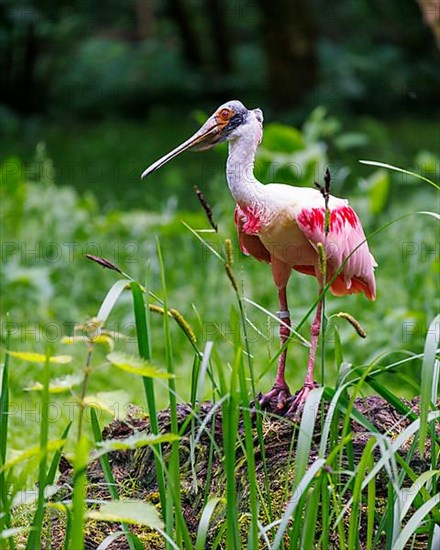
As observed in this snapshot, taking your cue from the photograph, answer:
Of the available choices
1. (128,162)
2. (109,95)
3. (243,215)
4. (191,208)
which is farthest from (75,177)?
(243,215)

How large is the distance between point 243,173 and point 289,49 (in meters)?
9.77

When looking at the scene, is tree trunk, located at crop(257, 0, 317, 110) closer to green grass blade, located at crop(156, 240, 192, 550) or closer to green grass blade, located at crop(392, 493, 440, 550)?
green grass blade, located at crop(156, 240, 192, 550)

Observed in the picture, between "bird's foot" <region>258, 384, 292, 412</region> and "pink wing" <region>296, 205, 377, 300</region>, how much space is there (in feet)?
0.99

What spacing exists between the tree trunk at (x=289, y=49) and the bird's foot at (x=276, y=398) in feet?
31.0

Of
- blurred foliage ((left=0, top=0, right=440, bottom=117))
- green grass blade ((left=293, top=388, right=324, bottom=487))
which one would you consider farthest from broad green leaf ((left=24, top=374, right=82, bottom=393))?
blurred foliage ((left=0, top=0, right=440, bottom=117))

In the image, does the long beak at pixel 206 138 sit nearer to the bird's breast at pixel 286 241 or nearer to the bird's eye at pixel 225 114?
the bird's eye at pixel 225 114

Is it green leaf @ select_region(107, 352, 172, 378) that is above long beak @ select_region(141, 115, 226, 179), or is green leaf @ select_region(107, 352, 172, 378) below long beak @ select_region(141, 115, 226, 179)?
below

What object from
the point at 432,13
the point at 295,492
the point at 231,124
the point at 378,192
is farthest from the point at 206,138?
the point at 378,192

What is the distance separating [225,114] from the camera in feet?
7.95

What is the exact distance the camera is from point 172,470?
2.04 meters

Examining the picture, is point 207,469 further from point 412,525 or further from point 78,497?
point 78,497

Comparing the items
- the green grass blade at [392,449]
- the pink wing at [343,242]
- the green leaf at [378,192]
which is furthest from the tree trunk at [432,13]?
the green grass blade at [392,449]

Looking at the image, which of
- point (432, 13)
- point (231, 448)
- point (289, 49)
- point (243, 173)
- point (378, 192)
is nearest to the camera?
point (231, 448)

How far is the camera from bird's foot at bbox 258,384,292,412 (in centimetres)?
258
